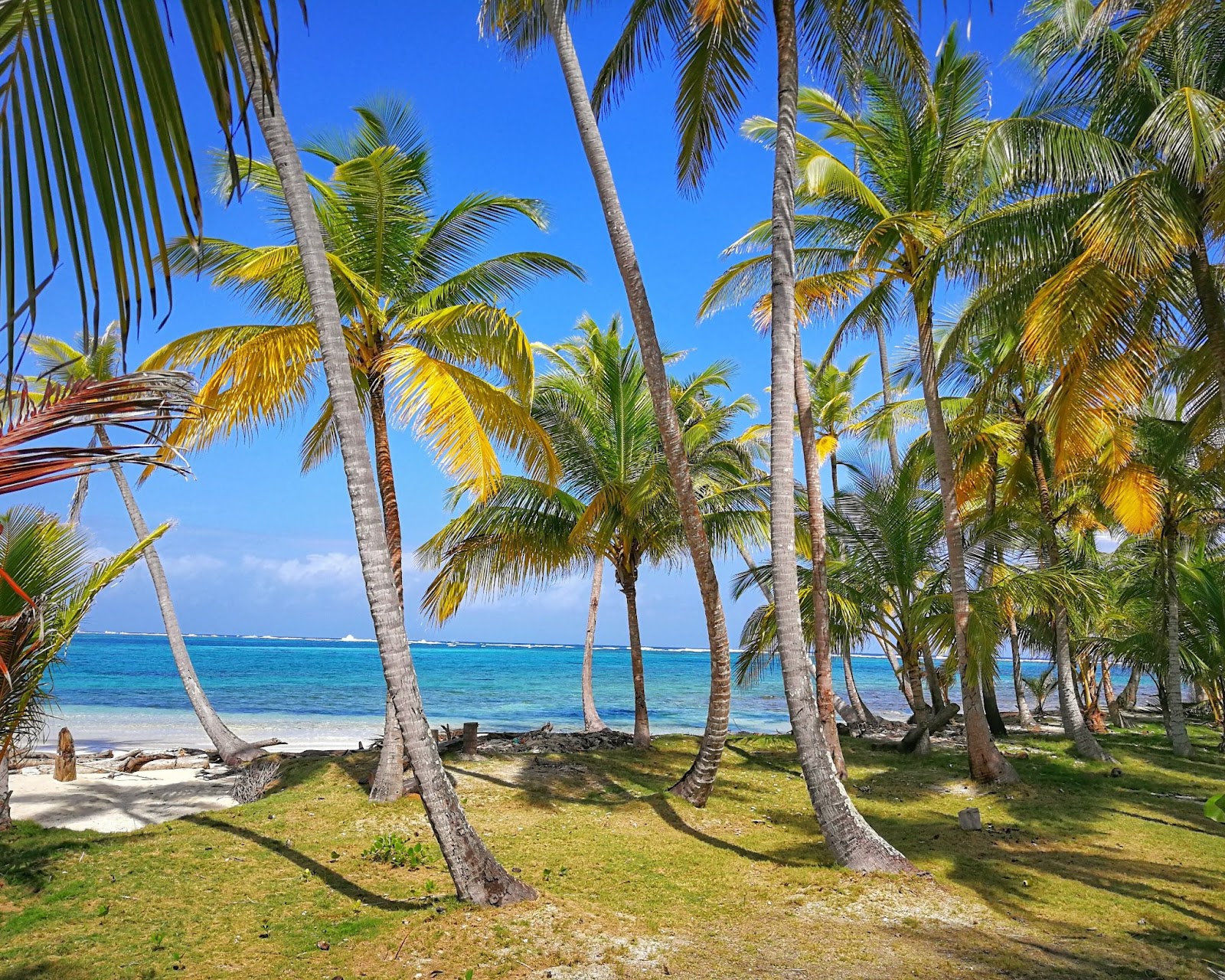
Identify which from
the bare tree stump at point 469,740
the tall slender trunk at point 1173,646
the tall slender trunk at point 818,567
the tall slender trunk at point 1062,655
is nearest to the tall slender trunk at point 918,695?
the tall slender trunk at point 1062,655

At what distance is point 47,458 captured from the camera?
145 centimetres

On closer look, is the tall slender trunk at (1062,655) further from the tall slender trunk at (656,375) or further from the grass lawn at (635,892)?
the tall slender trunk at (656,375)

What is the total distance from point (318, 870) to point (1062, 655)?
13287mm

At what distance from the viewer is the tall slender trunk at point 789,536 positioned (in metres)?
8.00

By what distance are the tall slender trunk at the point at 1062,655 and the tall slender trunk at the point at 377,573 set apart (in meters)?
11.9

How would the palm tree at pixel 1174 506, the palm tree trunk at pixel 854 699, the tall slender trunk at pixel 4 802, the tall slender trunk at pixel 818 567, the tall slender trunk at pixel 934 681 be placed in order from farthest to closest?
the palm tree trunk at pixel 854 699
the tall slender trunk at pixel 934 681
the palm tree at pixel 1174 506
the tall slender trunk at pixel 818 567
the tall slender trunk at pixel 4 802

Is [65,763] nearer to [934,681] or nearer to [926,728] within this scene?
[926,728]

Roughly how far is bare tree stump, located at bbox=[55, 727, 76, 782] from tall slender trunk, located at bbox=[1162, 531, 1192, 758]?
20.2 m

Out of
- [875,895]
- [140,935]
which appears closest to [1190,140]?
[875,895]

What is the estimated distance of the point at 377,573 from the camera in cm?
673

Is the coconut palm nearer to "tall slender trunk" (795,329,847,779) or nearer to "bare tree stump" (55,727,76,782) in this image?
"tall slender trunk" (795,329,847,779)

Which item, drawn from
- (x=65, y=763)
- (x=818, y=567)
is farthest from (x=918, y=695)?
(x=65, y=763)

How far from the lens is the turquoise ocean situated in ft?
90.7

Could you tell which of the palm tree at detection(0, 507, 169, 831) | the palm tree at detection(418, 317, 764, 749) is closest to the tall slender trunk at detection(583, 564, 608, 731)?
the palm tree at detection(418, 317, 764, 749)
